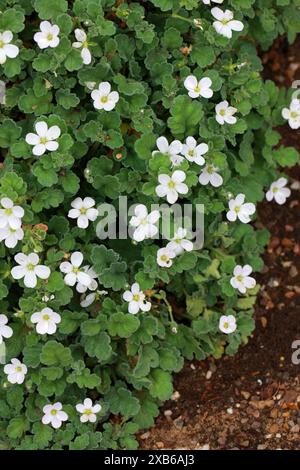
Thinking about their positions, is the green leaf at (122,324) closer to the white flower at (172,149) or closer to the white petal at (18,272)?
the white petal at (18,272)

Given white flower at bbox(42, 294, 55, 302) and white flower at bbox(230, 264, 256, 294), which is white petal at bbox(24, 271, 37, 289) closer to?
white flower at bbox(42, 294, 55, 302)

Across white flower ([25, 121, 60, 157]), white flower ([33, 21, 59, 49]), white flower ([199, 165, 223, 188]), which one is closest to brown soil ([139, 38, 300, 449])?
white flower ([199, 165, 223, 188])

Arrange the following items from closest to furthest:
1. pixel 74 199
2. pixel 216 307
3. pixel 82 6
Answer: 1. pixel 82 6
2. pixel 74 199
3. pixel 216 307

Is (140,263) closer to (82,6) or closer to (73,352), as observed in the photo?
(73,352)

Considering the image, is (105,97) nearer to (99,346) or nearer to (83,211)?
(83,211)

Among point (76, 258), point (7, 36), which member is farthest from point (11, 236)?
point (7, 36)
